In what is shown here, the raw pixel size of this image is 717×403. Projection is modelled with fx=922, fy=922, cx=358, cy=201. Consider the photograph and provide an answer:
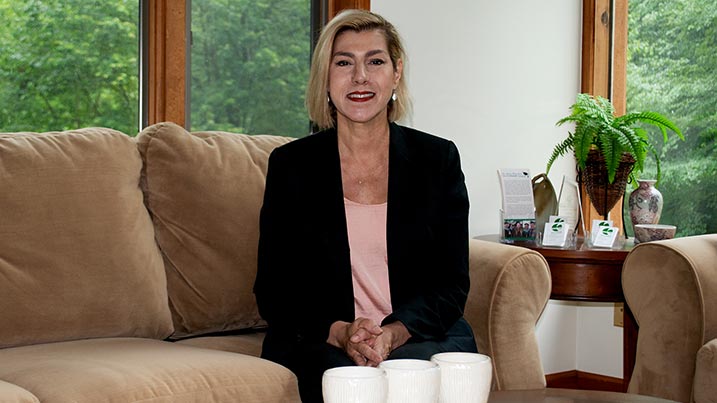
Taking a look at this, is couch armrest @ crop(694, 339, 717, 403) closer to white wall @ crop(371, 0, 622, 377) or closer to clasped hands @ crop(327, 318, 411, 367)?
clasped hands @ crop(327, 318, 411, 367)

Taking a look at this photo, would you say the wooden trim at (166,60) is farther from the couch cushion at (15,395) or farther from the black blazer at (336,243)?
the couch cushion at (15,395)

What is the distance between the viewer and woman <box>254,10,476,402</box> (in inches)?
79.1

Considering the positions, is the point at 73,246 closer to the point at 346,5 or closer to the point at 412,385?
the point at 412,385

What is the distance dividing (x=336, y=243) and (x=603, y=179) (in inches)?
53.2

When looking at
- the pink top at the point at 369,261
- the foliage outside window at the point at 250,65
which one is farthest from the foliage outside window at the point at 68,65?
the pink top at the point at 369,261

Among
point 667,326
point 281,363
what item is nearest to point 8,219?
point 281,363

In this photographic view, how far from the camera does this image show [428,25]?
10.5 feet

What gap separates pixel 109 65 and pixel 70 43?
126 millimetres

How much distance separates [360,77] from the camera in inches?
83.6

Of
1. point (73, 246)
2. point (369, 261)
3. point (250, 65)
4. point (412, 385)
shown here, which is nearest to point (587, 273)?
point (369, 261)

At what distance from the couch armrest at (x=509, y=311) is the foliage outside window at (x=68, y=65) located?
1.14 metres

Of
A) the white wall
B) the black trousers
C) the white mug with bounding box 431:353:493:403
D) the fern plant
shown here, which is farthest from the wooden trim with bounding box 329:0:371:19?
the white mug with bounding box 431:353:493:403

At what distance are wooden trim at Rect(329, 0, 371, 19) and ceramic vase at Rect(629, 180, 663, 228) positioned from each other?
108 cm

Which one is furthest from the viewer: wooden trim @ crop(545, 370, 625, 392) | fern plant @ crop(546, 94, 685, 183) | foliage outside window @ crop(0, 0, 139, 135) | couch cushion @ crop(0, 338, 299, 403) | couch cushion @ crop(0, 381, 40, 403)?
wooden trim @ crop(545, 370, 625, 392)
